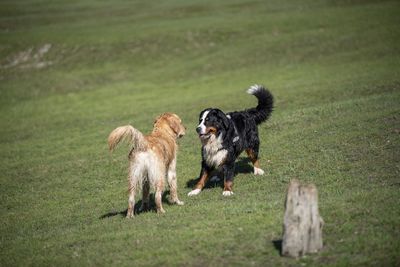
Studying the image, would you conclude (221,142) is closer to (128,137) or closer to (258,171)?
(258,171)

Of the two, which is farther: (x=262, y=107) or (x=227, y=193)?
(x=262, y=107)

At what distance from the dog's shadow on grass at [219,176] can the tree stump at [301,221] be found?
5969mm

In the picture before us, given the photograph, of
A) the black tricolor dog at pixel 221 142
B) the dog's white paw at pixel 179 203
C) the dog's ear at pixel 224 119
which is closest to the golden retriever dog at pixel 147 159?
the dog's white paw at pixel 179 203

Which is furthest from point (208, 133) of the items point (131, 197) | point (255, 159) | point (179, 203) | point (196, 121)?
point (196, 121)

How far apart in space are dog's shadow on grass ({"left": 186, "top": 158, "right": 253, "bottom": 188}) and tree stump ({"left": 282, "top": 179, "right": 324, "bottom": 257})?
5.97 m

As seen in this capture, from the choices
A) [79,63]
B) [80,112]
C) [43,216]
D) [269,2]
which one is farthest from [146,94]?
[269,2]

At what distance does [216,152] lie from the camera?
13.7 meters

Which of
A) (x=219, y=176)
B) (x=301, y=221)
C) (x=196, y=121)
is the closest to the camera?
(x=301, y=221)

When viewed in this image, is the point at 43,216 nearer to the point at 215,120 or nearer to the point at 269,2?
the point at 215,120

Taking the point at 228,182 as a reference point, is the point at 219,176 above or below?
below

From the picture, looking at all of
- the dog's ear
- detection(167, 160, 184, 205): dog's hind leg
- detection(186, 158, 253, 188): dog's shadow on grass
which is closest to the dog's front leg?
detection(186, 158, 253, 188): dog's shadow on grass

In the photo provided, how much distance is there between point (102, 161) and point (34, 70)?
92.3ft

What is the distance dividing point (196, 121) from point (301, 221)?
16743 mm

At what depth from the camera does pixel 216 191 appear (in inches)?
553
